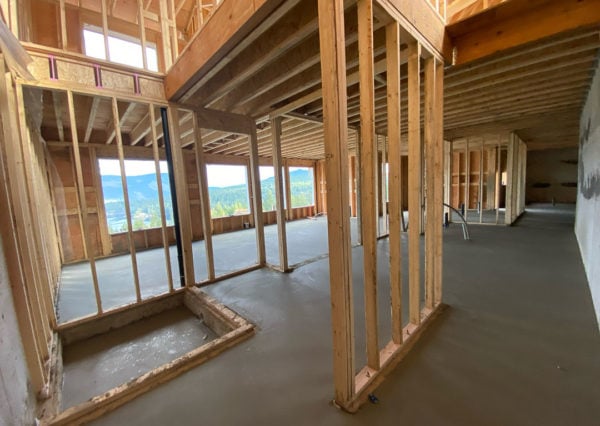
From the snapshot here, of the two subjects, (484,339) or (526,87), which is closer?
(484,339)

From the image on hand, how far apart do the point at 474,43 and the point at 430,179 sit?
1374 millimetres

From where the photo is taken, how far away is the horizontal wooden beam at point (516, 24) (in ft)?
6.09

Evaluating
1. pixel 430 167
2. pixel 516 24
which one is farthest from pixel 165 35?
pixel 516 24

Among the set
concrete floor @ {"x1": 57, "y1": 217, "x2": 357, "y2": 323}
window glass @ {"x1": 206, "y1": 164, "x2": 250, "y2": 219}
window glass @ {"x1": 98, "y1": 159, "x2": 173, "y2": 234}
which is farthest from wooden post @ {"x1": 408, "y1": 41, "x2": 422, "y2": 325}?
window glass @ {"x1": 206, "y1": 164, "x2": 250, "y2": 219}

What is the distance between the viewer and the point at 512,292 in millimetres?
2561

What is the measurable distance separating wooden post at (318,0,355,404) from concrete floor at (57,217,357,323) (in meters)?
2.71

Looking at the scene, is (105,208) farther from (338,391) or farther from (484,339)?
(484,339)

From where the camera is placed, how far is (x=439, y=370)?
155 cm

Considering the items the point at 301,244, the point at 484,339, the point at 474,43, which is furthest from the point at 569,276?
the point at 301,244

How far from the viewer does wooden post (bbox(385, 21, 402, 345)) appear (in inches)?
60.2

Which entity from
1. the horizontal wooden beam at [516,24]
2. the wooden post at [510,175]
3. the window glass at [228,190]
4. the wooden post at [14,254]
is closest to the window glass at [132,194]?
the window glass at [228,190]

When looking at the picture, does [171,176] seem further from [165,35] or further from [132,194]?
[132,194]

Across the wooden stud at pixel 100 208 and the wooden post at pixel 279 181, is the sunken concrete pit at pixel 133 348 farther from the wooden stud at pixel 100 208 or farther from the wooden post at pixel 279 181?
the wooden stud at pixel 100 208

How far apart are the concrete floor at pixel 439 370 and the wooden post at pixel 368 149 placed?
434 millimetres
